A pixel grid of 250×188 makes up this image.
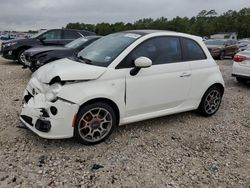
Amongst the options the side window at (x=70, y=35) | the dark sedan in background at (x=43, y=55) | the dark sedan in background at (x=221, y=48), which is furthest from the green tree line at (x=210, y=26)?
the dark sedan in background at (x=43, y=55)

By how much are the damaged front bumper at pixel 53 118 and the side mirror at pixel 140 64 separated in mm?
1017

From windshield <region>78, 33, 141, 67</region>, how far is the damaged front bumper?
2.87 feet

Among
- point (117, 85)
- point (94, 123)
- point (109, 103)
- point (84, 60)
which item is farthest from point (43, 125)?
point (84, 60)

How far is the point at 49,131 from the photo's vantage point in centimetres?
332

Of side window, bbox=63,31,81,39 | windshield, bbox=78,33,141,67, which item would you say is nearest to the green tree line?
side window, bbox=63,31,81,39

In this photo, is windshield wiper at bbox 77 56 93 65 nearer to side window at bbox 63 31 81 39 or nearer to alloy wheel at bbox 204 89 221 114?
alloy wheel at bbox 204 89 221 114

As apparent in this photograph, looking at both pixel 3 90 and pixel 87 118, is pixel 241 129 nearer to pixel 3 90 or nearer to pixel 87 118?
pixel 87 118

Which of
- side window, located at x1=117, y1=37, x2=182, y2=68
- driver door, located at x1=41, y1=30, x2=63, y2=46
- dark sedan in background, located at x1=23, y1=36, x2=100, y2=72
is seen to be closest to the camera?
side window, located at x1=117, y1=37, x2=182, y2=68

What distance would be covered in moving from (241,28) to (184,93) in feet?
230

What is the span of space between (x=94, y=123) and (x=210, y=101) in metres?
2.56

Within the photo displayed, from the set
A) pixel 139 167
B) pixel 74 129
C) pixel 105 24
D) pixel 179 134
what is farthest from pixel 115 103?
pixel 105 24

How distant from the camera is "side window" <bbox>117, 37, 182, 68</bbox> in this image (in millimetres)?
3859

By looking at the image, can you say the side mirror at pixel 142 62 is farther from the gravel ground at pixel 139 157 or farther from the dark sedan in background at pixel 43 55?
the dark sedan in background at pixel 43 55

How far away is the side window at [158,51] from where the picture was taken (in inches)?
152
